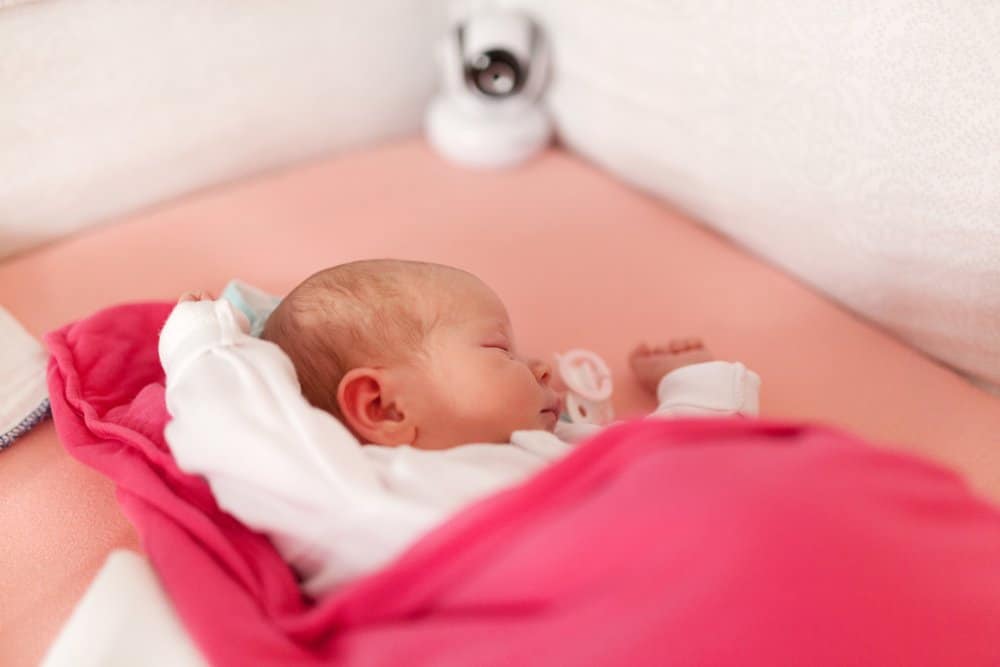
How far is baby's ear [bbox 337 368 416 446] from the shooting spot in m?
0.71

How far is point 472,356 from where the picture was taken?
0.75m

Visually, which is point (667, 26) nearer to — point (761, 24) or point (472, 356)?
point (761, 24)

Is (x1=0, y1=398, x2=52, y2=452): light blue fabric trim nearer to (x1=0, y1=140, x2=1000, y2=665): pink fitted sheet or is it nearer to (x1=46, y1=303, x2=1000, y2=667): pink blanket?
(x1=0, y1=140, x2=1000, y2=665): pink fitted sheet

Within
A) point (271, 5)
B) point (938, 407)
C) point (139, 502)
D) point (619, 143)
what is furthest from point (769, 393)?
point (271, 5)

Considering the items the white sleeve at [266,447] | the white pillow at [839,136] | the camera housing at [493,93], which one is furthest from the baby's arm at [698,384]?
the camera housing at [493,93]

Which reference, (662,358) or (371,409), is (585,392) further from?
(371,409)

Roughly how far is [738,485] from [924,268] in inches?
20.2

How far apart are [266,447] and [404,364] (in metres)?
0.16

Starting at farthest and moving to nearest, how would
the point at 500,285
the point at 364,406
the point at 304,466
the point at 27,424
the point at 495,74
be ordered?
the point at 495,74 < the point at 500,285 < the point at 27,424 < the point at 364,406 < the point at 304,466

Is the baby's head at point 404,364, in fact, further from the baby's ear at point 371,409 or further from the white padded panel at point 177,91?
the white padded panel at point 177,91

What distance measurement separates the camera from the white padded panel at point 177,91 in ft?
3.42

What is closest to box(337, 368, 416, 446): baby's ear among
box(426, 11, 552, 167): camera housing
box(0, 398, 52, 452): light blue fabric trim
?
box(0, 398, 52, 452): light blue fabric trim

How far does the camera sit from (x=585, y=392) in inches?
34.9

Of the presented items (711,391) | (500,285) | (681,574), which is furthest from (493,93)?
(681,574)
